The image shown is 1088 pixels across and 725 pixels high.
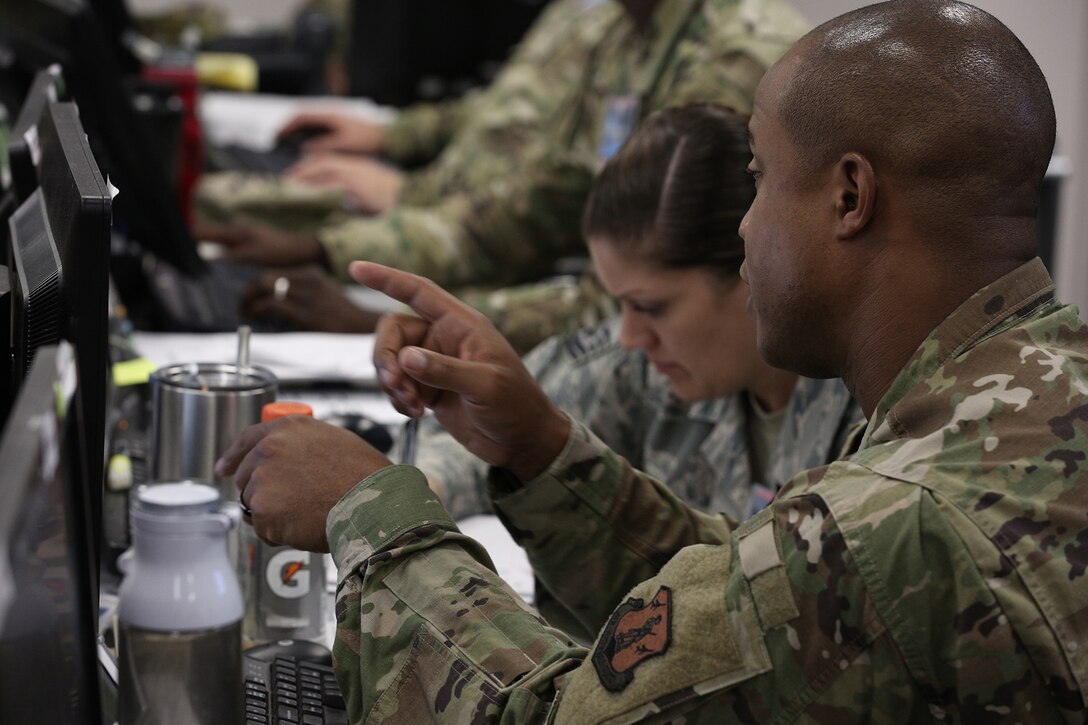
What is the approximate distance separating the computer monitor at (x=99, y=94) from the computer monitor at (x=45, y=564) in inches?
57.0

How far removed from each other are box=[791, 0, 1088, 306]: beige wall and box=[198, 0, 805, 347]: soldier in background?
3.17ft

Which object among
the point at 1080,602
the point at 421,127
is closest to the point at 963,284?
the point at 1080,602

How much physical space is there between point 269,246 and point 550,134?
60 cm

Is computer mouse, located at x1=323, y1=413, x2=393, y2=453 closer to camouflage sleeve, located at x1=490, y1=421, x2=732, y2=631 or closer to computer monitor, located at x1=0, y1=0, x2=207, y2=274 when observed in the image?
camouflage sleeve, located at x1=490, y1=421, x2=732, y2=631

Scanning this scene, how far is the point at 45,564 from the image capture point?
0.66 metres

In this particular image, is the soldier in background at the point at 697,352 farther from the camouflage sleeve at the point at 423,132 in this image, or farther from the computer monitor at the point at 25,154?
the camouflage sleeve at the point at 423,132

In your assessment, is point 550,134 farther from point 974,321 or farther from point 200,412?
point 974,321

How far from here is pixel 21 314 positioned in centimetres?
96

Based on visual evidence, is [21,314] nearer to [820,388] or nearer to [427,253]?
[820,388]

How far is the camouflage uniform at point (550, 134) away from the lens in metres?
2.18

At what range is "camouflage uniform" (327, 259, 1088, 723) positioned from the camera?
781mm

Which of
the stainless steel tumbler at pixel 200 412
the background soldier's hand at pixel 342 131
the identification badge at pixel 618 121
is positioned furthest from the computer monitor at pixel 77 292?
the background soldier's hand at pixel 342 131

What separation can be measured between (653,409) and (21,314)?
929 mm

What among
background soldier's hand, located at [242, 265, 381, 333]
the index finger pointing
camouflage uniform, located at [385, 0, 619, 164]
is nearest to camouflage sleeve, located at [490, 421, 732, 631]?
the index finger pointing
